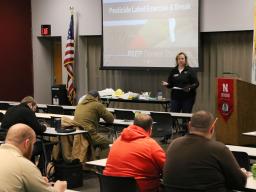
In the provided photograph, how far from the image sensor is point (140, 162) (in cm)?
388

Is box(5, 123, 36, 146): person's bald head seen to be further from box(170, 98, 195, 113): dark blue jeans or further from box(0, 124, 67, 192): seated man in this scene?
box(170, 98, 195, 113): dark blue jeans

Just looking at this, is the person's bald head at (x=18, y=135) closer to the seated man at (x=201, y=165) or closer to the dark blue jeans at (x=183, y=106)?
the seated man at (x=201, y=165)

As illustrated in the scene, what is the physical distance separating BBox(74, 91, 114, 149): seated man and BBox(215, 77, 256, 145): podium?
2.24m

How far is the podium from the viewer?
8.02 metres

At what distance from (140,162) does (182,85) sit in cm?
535

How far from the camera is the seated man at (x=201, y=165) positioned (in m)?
3.30

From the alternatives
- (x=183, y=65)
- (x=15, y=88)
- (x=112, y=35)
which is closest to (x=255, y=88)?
(x=183, y=65)

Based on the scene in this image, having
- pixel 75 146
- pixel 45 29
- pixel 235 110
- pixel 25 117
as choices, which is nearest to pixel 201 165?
pixel 25 117

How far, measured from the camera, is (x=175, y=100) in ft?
30.3

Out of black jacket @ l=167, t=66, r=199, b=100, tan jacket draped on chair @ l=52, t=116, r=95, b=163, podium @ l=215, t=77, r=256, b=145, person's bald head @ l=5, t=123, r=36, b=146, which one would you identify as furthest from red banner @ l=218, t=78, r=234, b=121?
person's bald head @ l=5, t=123, r=36, b=146

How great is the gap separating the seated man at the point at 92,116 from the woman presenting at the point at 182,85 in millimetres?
2481

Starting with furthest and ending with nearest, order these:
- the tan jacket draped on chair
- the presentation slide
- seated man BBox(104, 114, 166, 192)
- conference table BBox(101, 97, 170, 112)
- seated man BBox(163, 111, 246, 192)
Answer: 1. conference table BBox(101, 97, 170, 112)
2. the presentation slide
3. the tan jacket draped on chair
4. seated man BBox(104, 114, 166, 192)
5. seated man BBox(163, 111, 246, 192)

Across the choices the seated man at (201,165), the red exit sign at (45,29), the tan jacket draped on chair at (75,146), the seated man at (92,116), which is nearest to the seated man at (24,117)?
the tan jacket draped on chair at (75,146)

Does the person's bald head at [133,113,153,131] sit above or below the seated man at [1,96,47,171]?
above
